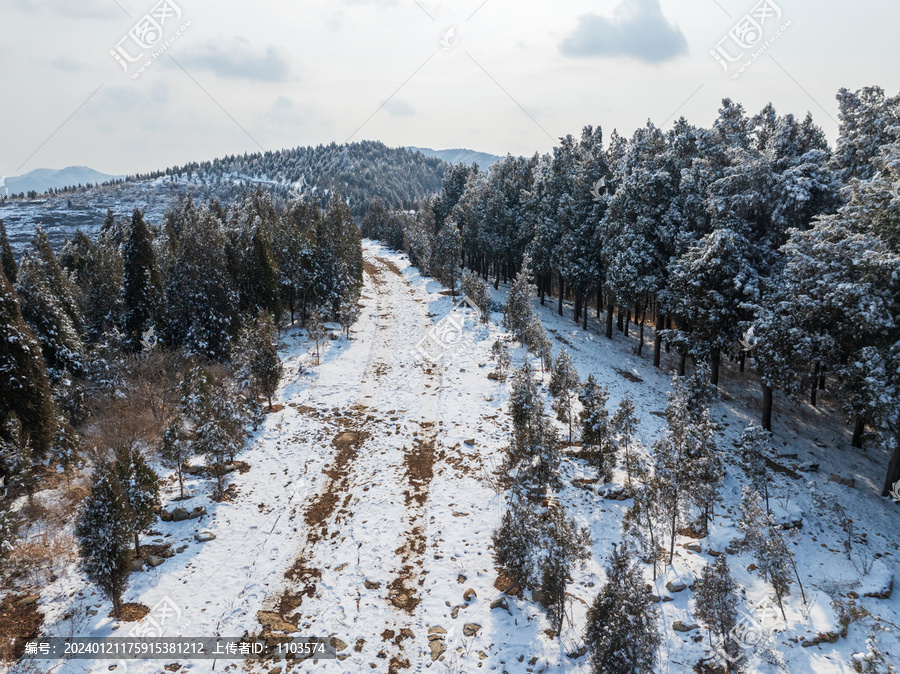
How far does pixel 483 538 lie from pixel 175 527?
1037 centimetres

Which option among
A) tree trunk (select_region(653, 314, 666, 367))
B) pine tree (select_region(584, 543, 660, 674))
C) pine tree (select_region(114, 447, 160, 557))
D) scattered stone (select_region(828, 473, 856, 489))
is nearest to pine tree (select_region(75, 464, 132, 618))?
pine tree (select_region(114, 447, 160, 557))

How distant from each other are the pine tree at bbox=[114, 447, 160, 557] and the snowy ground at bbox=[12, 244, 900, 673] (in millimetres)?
1514

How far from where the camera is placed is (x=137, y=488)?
513 inches

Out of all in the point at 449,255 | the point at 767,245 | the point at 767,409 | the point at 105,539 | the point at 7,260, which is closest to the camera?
the point at 105,539

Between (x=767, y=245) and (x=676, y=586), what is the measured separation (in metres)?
21.5

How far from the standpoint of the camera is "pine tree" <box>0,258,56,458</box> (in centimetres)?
1767

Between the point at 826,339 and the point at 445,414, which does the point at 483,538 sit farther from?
the point at 826,339

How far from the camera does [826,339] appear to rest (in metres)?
19.6

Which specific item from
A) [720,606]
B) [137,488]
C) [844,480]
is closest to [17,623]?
[137,488]

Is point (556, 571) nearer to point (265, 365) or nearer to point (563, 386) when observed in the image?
point (563, 386)

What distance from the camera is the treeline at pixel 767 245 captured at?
Answer: 18297mm

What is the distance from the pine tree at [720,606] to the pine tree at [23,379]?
77.5 feet

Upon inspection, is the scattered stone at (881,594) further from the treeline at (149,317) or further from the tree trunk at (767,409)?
the treeline at (149,317)

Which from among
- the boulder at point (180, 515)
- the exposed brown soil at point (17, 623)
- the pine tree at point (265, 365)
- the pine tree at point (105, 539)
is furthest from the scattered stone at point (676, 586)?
the pine tree at point (265, 365)
